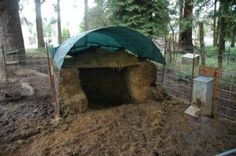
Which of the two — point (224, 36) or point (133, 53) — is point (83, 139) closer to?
point (133, 53)

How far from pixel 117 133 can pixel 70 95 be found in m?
1.34

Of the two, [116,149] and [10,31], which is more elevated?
[10,31]

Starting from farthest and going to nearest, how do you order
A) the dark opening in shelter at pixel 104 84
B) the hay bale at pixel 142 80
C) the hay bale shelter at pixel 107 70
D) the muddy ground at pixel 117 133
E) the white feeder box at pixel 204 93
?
the dark opening in shelter at pixel 104 84, the hay bale at pixel 142 80, the hay bale shelter at pixel 107 70, the white feeder box at pixel 204 93, the muddy ground at pixel 117 133

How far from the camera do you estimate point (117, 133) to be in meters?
3.94

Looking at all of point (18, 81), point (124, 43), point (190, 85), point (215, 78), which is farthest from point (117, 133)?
point (18, 81)

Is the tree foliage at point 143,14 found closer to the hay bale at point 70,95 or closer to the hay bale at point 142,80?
the hay bale at point 142,80

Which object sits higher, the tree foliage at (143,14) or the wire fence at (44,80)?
the tree foliage at (143,14)

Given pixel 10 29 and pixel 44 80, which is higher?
pixel 10 29

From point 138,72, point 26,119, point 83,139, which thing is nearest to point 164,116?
point 138,72

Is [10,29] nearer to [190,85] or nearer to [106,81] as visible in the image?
[106,81]

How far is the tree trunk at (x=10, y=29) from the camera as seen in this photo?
8047 mm

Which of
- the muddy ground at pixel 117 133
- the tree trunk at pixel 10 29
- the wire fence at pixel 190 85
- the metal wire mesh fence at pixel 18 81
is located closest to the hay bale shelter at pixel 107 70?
the muddy ground at pixel 117 133

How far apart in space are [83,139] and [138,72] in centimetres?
213

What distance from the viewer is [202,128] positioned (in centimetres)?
410
